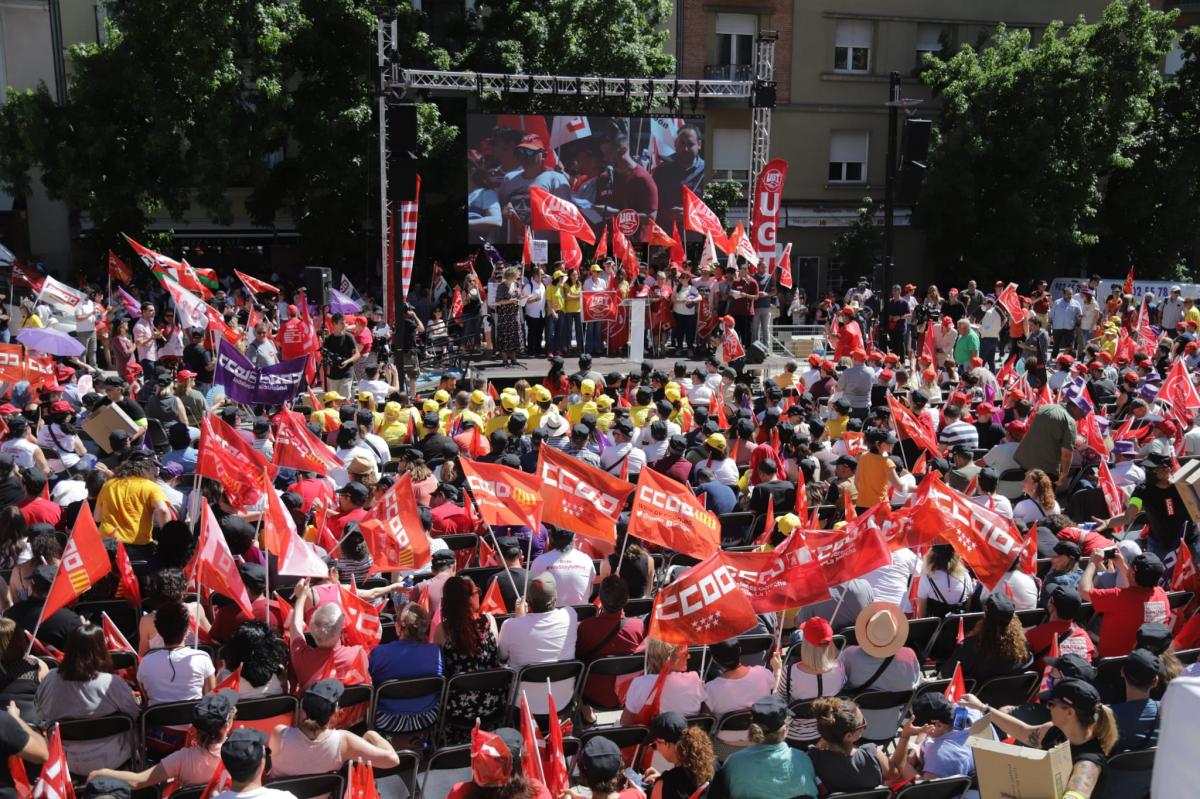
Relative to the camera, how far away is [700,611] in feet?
21.0

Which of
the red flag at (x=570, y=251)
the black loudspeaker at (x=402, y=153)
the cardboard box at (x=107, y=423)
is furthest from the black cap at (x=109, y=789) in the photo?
the red flag at (x=570, y=251)

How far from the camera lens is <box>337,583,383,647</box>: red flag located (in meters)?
7.00

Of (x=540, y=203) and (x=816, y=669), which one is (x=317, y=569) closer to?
(x=816, y=669)

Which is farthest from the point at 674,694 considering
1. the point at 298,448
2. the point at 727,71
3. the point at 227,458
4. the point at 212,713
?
the point at 727,71

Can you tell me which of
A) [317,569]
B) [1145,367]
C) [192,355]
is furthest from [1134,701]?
[192,355]

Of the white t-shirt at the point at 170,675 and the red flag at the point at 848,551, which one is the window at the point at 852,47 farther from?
the white t-shirt at the point at 170,675

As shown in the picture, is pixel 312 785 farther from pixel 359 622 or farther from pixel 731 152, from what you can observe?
pixel 731 152

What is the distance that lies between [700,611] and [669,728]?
3.89 feet

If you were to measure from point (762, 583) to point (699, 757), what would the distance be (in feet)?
6.03

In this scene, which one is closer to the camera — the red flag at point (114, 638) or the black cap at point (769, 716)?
the black cap at point (769, 716)

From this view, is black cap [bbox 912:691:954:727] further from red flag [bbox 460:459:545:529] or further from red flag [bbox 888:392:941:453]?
red flag [bbox 888:392:941:453]

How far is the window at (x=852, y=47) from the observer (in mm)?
31828

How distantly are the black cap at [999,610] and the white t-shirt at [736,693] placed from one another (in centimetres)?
136

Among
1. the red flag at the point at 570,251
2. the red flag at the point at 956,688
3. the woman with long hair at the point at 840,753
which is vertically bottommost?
the red flag at the point at 956,688
